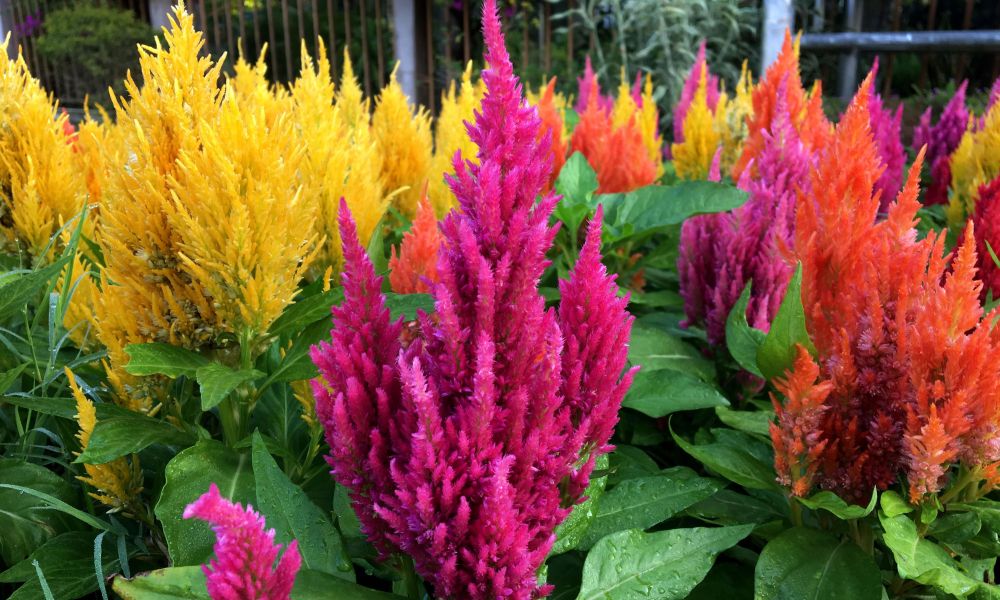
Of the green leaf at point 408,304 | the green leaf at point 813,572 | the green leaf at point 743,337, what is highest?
the green leaf at point 408,304

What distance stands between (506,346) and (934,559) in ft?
2.60

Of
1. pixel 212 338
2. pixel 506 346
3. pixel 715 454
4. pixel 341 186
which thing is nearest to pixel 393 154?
pixel 341 186

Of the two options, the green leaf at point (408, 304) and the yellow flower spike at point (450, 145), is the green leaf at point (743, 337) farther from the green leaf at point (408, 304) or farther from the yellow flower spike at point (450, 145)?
the yellow flower spike at point (450, 145)

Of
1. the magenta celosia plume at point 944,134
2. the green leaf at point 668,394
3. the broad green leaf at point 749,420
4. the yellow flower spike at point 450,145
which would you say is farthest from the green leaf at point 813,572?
the magenta celosia plume at point 944,134

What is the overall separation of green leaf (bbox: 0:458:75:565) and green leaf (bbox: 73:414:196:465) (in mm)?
275

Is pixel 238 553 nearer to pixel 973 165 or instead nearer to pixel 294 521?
pixel 294 521

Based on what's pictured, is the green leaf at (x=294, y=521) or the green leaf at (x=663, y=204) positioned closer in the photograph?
the green leaf at (x=294, y=521)

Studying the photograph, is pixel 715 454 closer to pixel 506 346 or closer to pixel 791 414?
pixel 791 414

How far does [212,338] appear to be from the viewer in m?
1.40

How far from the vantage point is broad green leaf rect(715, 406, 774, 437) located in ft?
4.95

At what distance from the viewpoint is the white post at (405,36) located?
8758 millimetres

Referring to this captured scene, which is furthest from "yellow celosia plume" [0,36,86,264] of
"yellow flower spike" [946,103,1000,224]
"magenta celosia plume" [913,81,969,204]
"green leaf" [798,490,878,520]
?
"magenta celosia plume" [913,81,969,204]

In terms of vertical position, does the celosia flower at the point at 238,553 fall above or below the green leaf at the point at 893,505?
above

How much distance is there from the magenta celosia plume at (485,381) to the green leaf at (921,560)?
1.67ft
